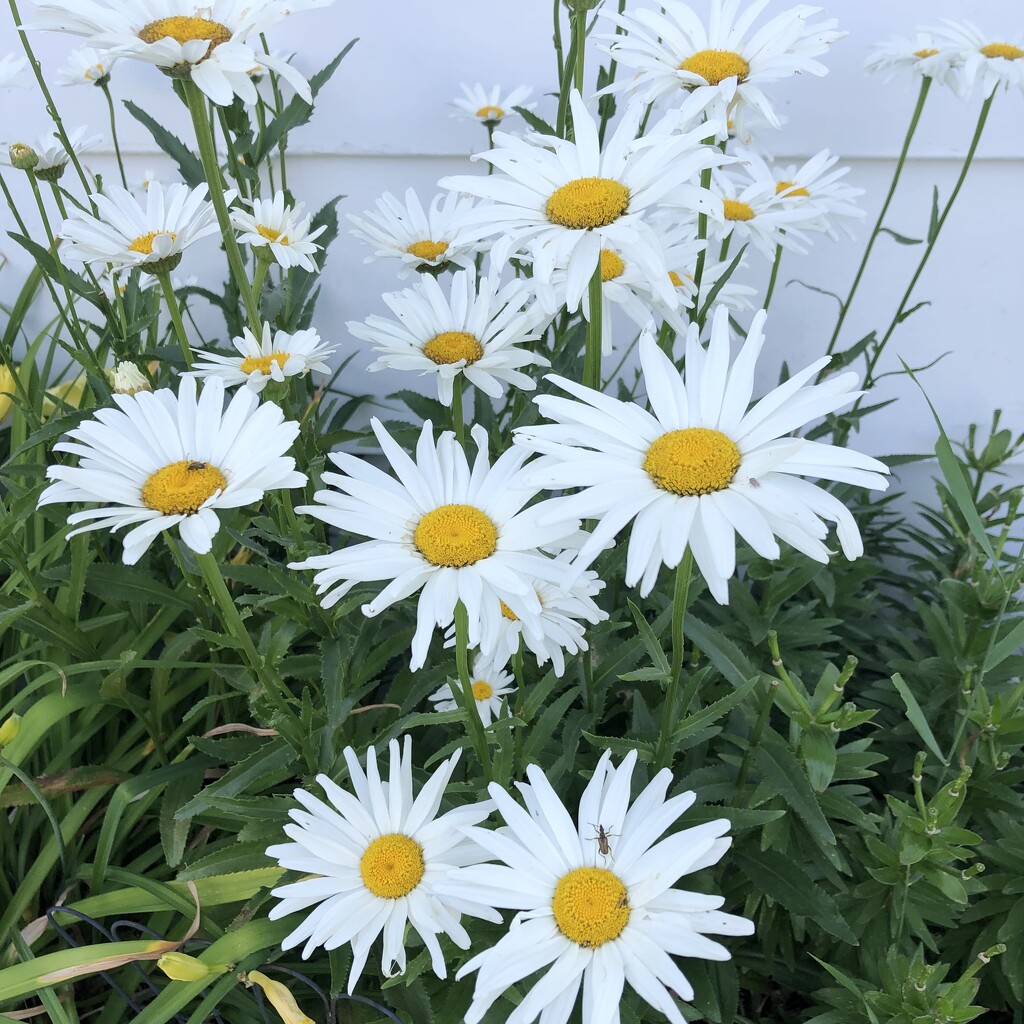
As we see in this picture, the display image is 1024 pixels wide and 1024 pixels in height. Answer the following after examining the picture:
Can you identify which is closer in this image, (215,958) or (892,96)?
(215,958)

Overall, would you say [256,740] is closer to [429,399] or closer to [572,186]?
[429,399]

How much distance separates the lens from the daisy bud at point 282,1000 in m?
0.76

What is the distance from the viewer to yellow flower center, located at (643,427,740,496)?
542mm

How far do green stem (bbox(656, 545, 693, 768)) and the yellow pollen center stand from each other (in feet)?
0.45

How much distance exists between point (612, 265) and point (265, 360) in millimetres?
380

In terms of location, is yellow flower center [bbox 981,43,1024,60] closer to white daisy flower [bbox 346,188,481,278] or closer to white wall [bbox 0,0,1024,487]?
white wall [bbox 0,0,1024,487]

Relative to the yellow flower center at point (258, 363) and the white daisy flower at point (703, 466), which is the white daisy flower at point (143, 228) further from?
the white daisy flower at point (703, 466)

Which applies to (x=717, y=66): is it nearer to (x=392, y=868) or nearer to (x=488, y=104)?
(x=488, y=104)

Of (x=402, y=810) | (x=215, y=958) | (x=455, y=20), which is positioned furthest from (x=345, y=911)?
(x=455, y=20)

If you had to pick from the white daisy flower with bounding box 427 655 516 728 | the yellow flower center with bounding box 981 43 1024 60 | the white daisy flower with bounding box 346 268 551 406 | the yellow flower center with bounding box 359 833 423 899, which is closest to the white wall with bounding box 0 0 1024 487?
the yellow flower center with bounding box 981 43 1024 60

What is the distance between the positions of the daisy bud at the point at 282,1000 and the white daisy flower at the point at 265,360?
56 cm

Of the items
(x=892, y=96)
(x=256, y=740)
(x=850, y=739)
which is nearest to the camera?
(x=256, y=740)

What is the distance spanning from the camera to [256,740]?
939 mm

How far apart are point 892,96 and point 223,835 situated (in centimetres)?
139
